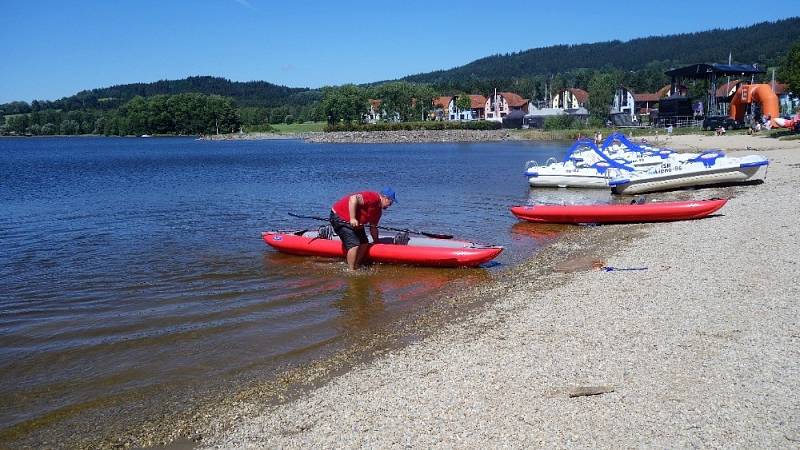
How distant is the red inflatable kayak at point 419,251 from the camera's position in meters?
12.5

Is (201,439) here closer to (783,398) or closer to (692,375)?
(692,375)

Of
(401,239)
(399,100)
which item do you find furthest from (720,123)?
(399,100)

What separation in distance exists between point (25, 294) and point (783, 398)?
40.0 ft

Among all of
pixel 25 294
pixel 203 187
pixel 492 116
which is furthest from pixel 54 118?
pixel 25 294

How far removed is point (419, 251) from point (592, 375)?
6.68 metres

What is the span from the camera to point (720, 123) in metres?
51.3

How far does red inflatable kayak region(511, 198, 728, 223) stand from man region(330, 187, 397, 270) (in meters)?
6.53

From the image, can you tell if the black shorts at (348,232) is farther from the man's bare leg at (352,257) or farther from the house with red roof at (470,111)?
the house with red roof at (470,111)

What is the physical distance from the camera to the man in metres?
11.9

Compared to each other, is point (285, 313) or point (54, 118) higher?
point (54, 118)

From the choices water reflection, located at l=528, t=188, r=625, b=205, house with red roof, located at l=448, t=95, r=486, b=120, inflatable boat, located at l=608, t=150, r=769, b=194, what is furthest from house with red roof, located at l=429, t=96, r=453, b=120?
inflatable boat, located at l=608, t=150, r=769, b=194

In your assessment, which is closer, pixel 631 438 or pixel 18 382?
pixel 631 438

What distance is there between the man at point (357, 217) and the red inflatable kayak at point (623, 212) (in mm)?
6534

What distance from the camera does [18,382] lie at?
25.3 ft
